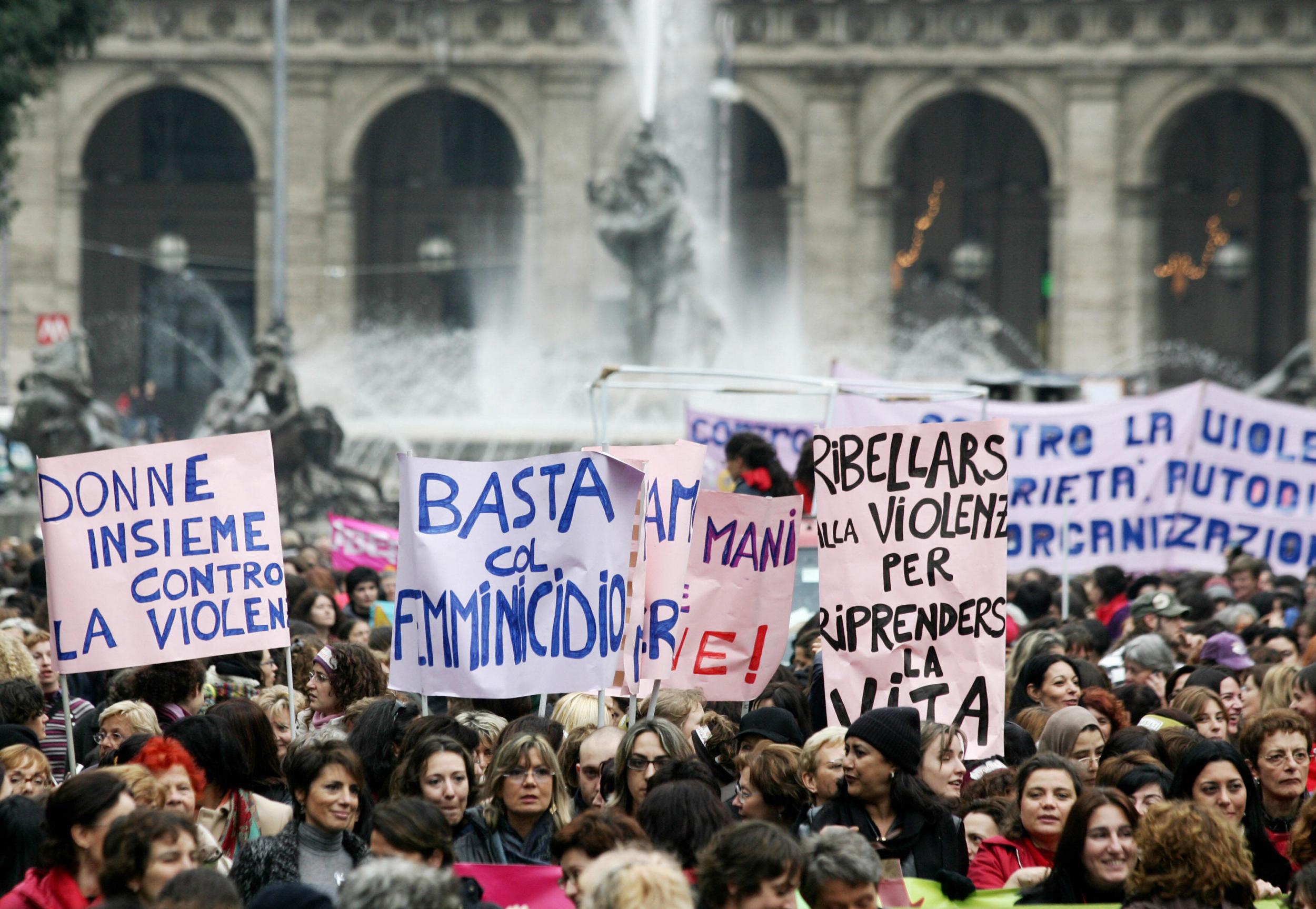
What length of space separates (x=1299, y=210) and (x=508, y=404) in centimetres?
1948

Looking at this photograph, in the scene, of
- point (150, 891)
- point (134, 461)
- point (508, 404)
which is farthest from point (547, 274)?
point (150, 891)

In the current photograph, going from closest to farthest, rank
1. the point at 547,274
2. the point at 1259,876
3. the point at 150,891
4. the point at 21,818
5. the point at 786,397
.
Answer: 1. the point at 150,891
2. the point at 21,818
3. the point at 1259,876
4. the point at 786,397
5. the point at 547,274

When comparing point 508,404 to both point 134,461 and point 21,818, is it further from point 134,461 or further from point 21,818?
point 21,818

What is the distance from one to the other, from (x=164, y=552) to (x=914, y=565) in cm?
288

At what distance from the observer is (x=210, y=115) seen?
161ft

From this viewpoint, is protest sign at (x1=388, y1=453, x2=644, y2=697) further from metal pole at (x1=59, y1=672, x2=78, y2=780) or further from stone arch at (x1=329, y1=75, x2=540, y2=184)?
stone arch at (x1=329, y1=75, x2=540, y2=184)

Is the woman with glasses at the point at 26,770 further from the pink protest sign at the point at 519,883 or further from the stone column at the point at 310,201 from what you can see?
the stone column at the point at 310,201

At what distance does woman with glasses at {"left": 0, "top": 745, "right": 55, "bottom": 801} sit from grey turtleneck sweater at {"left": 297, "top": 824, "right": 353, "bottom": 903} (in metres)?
0.98

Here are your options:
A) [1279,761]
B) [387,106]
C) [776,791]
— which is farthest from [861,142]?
[776,791]

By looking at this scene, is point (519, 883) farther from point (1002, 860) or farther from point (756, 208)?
point (756, 208)

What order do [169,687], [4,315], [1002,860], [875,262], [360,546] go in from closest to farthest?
[1002,860] → [169,687] → [360,546] → [875,262] → [4,315]

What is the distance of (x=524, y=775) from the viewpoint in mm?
6996

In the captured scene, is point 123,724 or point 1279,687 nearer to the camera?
point 123,724

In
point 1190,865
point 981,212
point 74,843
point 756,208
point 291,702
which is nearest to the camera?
point 1190,865
